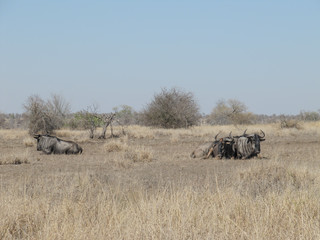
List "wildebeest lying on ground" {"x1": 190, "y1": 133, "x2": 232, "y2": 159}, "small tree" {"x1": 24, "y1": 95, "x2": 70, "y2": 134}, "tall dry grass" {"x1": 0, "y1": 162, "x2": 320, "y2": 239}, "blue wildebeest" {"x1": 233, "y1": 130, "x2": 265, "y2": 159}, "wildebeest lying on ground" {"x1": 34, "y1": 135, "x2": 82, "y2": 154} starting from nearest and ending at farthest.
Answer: "tall dry grass" {"x1": 0, "y1": 162, "x2": 320, "y2": 239} → "blue wildebeest" {"x1": 233, "y1": 130, "x2": 265, "y2": 159} → "wildebeest lying on ground" {"x1": 190, "y1": 133, "x2": 232, "y2": 159} → "wildebeest lying on ground" {"x1": 34, "y1": 135, "x2": 82, "y2": 154} → "small tree" {"x1": 24, "y1": 95, "x2": 70, "y2": 134}

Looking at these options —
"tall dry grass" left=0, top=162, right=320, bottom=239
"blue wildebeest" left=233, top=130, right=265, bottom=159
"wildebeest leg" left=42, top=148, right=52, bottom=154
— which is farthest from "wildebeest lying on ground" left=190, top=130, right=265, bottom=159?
"tall dry grass" left=0, top=162, right=320, bottom=239

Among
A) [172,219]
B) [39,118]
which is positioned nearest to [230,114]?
[39,118]

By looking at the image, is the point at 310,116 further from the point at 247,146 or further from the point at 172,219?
the point at 172,219

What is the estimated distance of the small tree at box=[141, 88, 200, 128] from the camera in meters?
38.2

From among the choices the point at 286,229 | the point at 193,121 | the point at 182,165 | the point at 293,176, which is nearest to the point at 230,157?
the point at 182,165

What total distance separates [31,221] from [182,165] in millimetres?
7502

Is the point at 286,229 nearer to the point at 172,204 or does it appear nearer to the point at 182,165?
the point at 172,204

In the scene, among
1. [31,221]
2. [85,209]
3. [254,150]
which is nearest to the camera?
[31,221]

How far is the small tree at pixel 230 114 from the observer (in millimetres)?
56309

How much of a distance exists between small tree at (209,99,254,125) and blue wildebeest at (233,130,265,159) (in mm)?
40362

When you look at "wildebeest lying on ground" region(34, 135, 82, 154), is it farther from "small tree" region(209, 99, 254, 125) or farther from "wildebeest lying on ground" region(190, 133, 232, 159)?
"small tree" region(209, 99, 254, 125)

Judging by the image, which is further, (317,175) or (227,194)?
(317,175)

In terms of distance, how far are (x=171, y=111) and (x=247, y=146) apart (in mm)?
23971

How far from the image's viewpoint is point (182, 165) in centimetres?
1259
